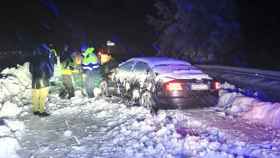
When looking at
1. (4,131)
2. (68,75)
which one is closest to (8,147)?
(4,131)

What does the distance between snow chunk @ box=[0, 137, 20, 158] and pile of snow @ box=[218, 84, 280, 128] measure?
17.3 feet

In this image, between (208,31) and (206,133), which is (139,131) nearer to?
(206,133)

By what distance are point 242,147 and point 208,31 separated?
2362 centimetres

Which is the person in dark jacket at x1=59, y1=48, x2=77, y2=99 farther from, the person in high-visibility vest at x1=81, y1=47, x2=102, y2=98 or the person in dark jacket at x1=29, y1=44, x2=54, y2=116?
the person in dark jacket at x1=29, y1=44, x2=54, y2=116

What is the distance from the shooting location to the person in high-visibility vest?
1505cm

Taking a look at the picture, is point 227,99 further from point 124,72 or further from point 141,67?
point 124,72

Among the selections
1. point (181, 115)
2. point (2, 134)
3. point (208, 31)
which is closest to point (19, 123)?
point (2, 134)

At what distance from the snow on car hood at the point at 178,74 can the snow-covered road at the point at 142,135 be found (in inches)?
34.2

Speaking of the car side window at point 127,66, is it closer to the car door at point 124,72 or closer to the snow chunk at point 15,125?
the car door at point 124,72

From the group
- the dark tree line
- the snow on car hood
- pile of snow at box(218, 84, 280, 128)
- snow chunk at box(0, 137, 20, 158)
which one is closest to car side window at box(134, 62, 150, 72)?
the snow on car hood

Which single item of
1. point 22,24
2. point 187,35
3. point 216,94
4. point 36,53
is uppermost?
point 22,24

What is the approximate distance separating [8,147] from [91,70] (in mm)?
7232

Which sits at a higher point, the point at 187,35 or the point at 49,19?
the point at 49,19

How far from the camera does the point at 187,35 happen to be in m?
32.2
